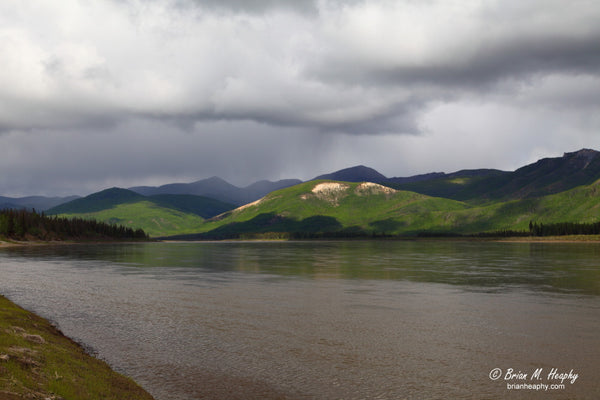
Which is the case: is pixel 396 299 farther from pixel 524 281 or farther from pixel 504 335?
pixel 524 281

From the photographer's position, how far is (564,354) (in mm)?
34188

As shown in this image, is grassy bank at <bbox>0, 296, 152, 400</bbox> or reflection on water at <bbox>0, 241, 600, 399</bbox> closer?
grassy bank at <bbox>0, 296, 152, 400</bbox>

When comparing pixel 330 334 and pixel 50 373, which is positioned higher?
pixel 50 373

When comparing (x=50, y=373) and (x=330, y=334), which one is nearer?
(x=50, y=373)

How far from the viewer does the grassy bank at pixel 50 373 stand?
2111 cm

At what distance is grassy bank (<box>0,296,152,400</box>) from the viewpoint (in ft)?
69.3

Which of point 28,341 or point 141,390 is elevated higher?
point 28,341

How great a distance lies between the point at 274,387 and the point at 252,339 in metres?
11.8

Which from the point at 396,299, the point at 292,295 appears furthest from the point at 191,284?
the point at 396,299

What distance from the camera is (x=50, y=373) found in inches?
951

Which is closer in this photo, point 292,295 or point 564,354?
point 564,354

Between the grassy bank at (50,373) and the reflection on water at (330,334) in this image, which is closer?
the grassy bank at (50,373)

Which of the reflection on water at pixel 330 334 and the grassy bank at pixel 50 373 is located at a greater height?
the grassy bank at pixel 50 373

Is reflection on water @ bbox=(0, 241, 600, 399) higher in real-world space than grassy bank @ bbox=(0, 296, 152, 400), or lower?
lower
